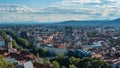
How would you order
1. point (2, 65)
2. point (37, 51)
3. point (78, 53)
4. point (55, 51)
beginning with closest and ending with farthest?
point (2, 65) < point (78, 53) < point (37, 51) < point (55, 51)

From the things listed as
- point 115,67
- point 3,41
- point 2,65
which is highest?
point 2,65

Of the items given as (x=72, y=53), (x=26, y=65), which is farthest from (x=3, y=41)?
(x=26, y=65)

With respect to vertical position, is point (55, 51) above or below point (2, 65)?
below

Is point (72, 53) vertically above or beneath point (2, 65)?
beneath

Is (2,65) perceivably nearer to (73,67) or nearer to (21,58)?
(73,67)

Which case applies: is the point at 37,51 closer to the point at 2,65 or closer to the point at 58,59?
the point at 58,59

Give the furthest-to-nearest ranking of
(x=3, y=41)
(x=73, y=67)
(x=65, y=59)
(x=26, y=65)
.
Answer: (x=3, y=41), (x=65, y=59), (x=73, y=67), (x=26, y=65)

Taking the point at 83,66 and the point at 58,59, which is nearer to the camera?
the point at 83,66

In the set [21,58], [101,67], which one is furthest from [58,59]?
[101,67]

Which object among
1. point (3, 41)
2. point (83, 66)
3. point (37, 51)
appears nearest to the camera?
point (83, 66)
